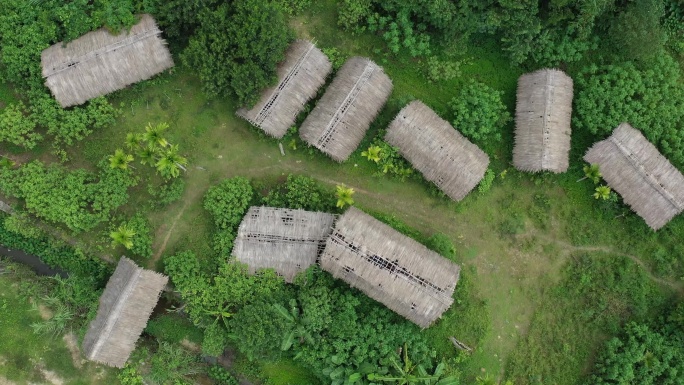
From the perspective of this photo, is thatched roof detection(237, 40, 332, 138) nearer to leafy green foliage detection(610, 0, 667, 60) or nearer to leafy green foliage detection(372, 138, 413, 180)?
leafy green foliage detection(372, 138, 413, 180)

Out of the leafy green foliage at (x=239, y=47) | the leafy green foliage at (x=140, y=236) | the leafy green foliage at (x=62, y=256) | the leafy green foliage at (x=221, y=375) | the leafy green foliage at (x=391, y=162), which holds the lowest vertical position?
the leafy green foliage at (x=221, y=375)

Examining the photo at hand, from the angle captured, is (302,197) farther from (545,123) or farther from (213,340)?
(545,123)

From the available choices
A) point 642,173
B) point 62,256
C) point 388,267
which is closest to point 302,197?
point 388,267

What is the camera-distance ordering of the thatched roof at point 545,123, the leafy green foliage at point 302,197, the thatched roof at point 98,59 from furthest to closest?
1. the leafy green foliage at point 302,197
2. the thatched roof at point 545,123
3. the thatched roof at point 98,59

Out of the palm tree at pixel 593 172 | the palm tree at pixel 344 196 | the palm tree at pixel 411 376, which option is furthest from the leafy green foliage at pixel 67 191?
the palm tree at pixel 593 172

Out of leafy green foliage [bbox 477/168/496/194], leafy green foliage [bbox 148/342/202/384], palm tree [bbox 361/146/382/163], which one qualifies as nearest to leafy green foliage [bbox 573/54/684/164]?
leafy green foliage [bbox 477/168/496/194]

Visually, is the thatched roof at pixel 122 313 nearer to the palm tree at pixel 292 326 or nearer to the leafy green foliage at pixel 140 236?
the leafy green foliage at pixel 140 236

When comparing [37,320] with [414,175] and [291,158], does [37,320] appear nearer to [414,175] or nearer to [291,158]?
[291,158]
